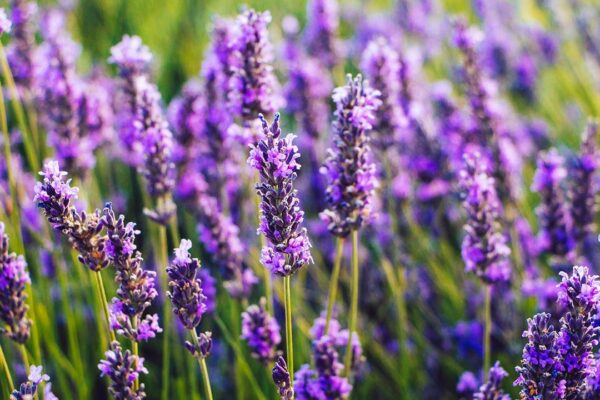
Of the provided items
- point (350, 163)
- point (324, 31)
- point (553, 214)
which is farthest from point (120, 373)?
point (324, 31)

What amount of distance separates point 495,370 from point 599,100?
2828 millimetres

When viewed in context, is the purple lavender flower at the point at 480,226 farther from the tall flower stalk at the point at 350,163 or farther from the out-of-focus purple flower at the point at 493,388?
the out-of-focus purple flower at the point at 493,388

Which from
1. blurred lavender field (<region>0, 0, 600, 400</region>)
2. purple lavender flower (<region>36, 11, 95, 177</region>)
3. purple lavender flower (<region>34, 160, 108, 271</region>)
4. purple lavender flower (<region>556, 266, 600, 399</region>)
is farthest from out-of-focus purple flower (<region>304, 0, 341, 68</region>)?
purple lavender flower (<region>556, 266, 600, 399</region>)

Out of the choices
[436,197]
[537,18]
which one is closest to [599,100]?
[436,197]

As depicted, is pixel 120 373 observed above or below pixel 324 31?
below

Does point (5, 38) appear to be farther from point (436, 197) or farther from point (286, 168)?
point (286, 168)

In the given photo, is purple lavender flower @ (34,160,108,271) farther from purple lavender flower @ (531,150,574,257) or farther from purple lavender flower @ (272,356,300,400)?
purple lavender flower @ (531,150,574,257)

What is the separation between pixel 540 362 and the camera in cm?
148

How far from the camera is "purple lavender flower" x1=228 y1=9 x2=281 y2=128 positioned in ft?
6.56

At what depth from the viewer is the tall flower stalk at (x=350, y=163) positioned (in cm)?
179

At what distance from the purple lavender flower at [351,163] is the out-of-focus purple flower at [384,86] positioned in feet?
2.17

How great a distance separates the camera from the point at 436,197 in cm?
311

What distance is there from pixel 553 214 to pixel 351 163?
0.93 m

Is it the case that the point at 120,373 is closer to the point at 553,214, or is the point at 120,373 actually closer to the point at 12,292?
the point at 12,292
